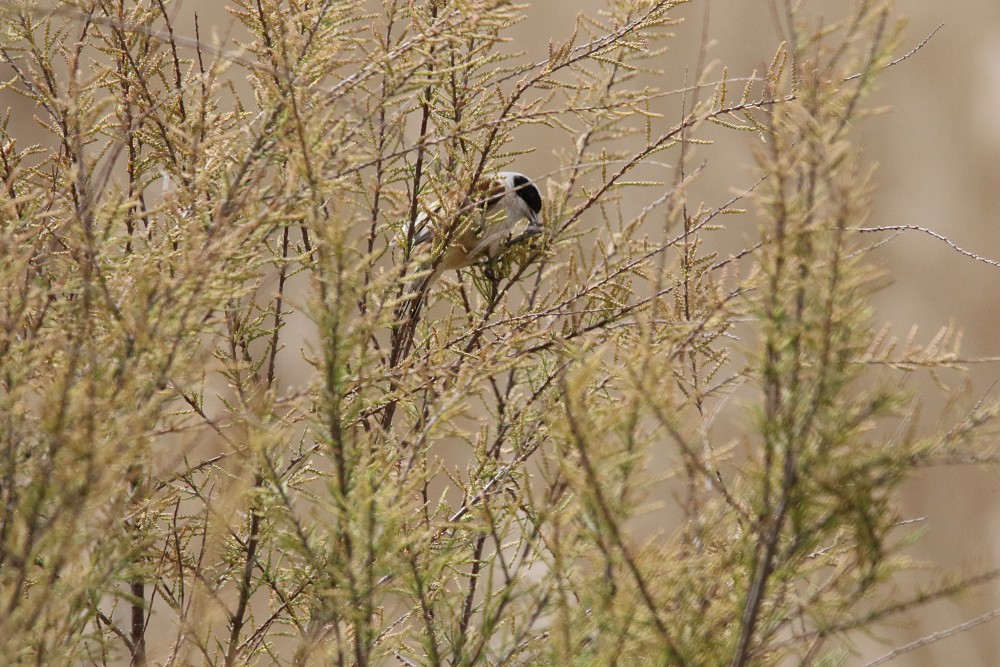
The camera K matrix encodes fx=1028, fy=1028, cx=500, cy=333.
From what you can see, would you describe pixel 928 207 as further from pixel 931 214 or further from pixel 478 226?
pixel 478 226

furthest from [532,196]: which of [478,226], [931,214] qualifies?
[931,214]

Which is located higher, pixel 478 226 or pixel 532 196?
pixel 532 196

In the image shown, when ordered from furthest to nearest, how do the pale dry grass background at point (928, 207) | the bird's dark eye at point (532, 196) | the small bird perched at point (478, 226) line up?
1. the pale dry grass background at point (928, 207)
2. the bird's dark eye at point (532, 196)
3. the small bird perched at point (478, 226)

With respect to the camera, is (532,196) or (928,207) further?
(928,207)

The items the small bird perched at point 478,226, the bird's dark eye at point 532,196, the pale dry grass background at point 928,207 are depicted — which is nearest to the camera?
the small bird perched at point 478,226

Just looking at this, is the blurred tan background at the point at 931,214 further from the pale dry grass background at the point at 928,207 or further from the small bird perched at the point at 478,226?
the small bird perched at the point at 478,226

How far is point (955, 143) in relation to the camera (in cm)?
478

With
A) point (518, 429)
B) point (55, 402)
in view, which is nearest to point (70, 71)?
point (55, 402)

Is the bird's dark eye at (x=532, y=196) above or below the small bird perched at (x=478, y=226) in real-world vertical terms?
above

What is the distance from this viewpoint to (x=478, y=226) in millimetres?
1475

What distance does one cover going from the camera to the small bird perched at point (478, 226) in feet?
4.52

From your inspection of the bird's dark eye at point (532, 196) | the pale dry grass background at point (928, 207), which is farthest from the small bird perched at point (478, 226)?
the pale dry grass background at point (928, 207)

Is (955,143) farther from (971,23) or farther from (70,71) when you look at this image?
(70,71)

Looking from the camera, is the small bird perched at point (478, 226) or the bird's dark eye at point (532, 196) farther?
the bird's dark eye at point (532, 196)
